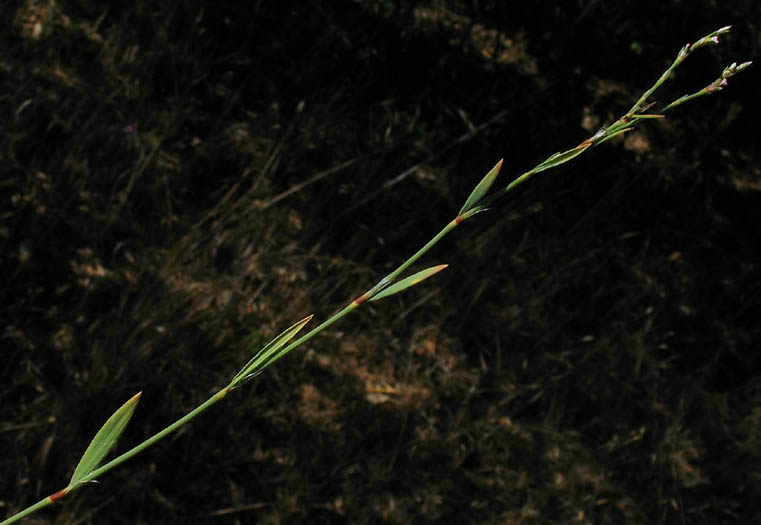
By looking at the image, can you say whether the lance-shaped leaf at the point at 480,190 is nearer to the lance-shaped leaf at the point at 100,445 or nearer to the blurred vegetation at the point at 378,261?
the lance-shaped leaf at the point at 100,445

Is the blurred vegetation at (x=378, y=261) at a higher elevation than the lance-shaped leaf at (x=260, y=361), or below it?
below

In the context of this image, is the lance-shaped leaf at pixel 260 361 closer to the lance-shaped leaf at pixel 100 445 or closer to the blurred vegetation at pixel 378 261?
the lance-shaped leaf at pixel 100 445

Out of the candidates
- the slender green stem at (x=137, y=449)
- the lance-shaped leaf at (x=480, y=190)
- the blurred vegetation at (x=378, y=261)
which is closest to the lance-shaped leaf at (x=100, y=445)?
the slender green stem at (x=137, y=449)

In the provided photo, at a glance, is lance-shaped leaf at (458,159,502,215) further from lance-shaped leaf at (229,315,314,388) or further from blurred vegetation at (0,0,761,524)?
blurred vegetation at (0,0,761,524)

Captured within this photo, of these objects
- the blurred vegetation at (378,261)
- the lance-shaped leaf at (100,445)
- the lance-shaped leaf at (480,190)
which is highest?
the lance-shaped leaf at (100,445)

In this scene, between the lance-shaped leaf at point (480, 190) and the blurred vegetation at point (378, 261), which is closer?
the lance-shaped leaf at point (480, 190)

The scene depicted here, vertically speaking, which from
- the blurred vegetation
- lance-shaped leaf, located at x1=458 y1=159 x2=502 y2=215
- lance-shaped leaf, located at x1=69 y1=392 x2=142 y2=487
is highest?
lance-shaped leaf, located at x1=69 y1=392 x2=142 y2=487

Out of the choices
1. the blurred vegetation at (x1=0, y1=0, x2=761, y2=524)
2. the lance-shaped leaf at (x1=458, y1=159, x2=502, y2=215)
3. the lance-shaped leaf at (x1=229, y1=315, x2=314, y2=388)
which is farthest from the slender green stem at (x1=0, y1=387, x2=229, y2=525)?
the blurred vegetation at (x1=0, y1=0, x2=761, y2=524)

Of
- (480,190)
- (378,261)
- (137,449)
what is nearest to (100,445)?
(137,449)

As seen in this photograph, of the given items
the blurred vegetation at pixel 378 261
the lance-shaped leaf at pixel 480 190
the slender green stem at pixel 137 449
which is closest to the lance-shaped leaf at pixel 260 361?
the slender green stem at pixel 137 449
